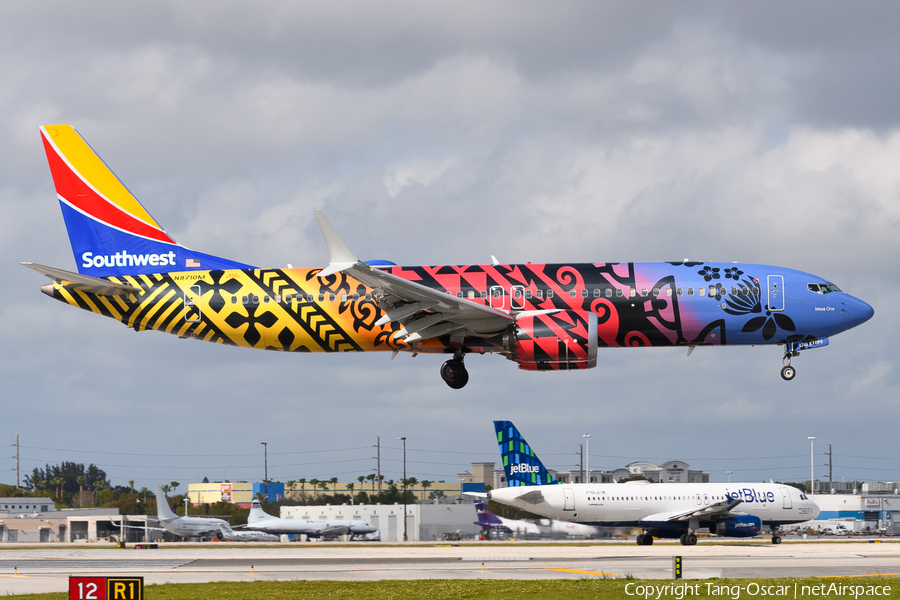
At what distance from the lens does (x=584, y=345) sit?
132 ft

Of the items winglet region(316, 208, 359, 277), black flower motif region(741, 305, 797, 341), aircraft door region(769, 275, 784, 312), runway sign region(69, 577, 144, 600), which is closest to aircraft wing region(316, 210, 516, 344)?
winglet region(316, 208, 359, 277)

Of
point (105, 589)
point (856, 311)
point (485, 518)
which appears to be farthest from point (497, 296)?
point (485, 518)

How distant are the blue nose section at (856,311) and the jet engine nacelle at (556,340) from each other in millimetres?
12070

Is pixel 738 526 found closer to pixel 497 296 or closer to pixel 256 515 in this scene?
pixel 497 296

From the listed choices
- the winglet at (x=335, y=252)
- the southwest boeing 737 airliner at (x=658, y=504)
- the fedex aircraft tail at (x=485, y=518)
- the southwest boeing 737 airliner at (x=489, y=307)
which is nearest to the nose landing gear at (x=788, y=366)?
the southwest boeing 737 airliner at (x=489, y=307)

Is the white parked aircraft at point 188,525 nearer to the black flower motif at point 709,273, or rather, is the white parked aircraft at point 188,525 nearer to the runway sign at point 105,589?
the black flower motif at point 709,273

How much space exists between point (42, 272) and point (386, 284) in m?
15.2

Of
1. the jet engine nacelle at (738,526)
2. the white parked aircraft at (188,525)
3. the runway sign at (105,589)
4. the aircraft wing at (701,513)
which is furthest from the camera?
the white parked aircraft at (188,525)

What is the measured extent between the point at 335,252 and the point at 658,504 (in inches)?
2151

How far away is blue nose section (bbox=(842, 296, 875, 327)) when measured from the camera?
43438 millimetres

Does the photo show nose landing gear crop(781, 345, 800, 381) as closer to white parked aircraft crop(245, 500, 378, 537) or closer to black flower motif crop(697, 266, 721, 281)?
black flower motif crop(697, 266, 721, 281)

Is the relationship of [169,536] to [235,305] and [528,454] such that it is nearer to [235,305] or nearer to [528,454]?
[528,454]

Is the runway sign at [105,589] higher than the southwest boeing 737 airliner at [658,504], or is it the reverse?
the runway sign at [105,589]

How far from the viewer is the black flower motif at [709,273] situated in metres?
43.0
